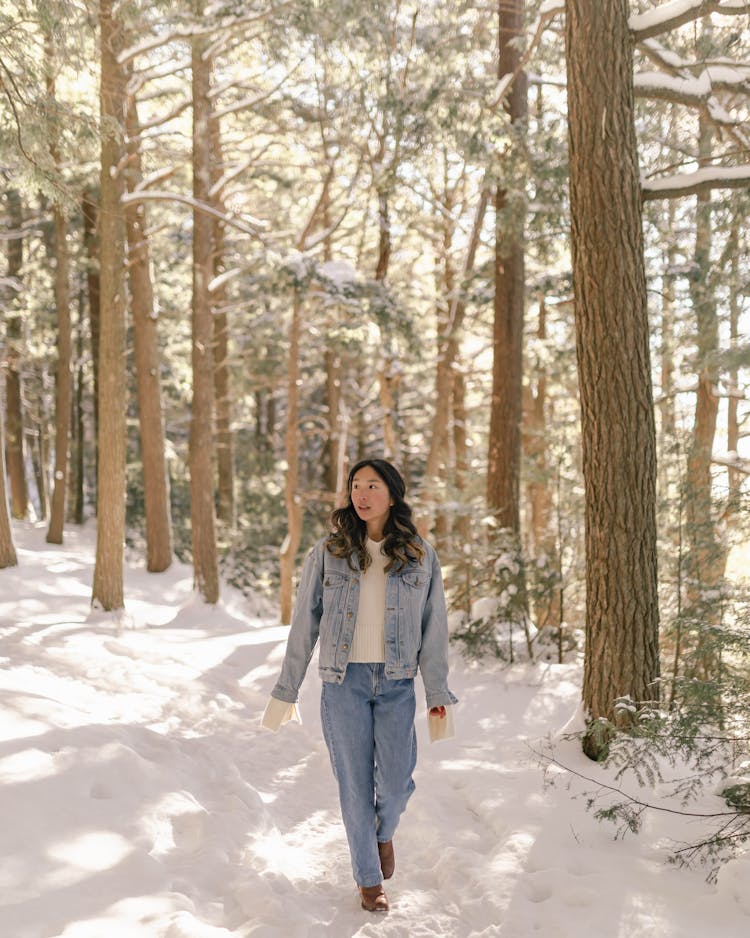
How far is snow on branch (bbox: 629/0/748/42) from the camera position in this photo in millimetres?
4902

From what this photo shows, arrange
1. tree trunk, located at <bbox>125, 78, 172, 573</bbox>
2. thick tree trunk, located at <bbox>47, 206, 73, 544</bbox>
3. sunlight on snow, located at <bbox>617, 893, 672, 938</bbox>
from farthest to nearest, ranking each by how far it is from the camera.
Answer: thick tree trunk, located at <bbox>47, 206, 73, 544</bbox>, tree trunk, located at <bbox>125, 78, 172, 573</bbox>, sunlight on snow, located at <bbox>617, 893, 672, 938</bbox>

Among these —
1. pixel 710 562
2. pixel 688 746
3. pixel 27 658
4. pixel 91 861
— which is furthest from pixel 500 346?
pixel 91 861

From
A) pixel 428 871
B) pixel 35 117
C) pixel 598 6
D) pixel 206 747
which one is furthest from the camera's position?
pixel 35 117

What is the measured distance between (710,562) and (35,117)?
659 centimetres

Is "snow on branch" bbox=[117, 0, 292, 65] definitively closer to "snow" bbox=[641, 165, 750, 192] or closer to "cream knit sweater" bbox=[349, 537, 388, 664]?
"snow" bbox=[641, 165, 750, 192]

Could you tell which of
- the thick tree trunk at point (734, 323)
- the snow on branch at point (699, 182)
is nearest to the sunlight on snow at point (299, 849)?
the thick tree trunk at point (734, 323)

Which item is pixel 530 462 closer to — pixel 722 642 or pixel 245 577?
pixel 722 642

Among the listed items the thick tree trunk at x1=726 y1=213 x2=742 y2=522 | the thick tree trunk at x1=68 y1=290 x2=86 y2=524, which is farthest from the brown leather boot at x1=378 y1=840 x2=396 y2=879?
the thick tree trunk at x1=68 y1=290 x2=86 y2=524

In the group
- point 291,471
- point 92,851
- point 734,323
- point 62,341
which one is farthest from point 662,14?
point 62,341

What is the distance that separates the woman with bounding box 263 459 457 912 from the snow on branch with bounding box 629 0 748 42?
10.9ft

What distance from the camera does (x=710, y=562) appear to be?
6.18 m

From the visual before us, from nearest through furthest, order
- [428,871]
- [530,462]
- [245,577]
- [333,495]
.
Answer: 1. [428,871]
2. [530,462]
3. [333,495]
4. [245,577]

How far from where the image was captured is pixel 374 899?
3658 mm

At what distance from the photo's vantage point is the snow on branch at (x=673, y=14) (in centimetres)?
490
